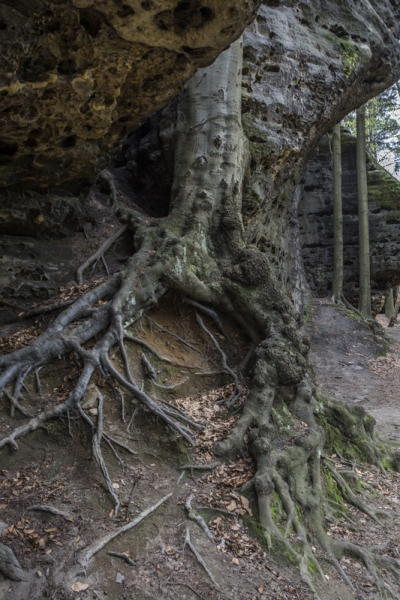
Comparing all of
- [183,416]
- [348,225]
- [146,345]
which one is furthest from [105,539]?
[348,225]

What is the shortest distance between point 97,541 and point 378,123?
25.4 meters

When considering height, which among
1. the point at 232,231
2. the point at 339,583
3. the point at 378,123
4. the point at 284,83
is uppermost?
the point at 378,123

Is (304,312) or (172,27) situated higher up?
(172,27)

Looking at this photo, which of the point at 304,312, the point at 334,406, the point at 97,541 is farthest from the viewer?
the point at 304,312

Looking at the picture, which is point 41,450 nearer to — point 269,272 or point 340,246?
point 269,272

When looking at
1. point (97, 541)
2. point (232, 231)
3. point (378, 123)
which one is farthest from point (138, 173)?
point (378, 123)

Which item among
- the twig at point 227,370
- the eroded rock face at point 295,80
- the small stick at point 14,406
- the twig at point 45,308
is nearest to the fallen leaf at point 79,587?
the small stick at point 14,406

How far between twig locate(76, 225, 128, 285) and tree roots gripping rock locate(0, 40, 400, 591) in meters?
0.29

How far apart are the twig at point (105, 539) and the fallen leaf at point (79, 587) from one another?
118mm

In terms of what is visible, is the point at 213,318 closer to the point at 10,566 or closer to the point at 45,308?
the point at 45,308

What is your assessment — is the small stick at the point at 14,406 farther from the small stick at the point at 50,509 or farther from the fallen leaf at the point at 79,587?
the fallen leaf at the point at 79,587

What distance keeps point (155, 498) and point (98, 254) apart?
3978mm

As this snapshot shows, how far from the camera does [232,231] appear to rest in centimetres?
694

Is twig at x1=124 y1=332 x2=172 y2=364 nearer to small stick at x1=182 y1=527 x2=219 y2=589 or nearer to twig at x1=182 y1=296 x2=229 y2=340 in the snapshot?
twig at x1=182 y1=296 x2=229 y2=340
